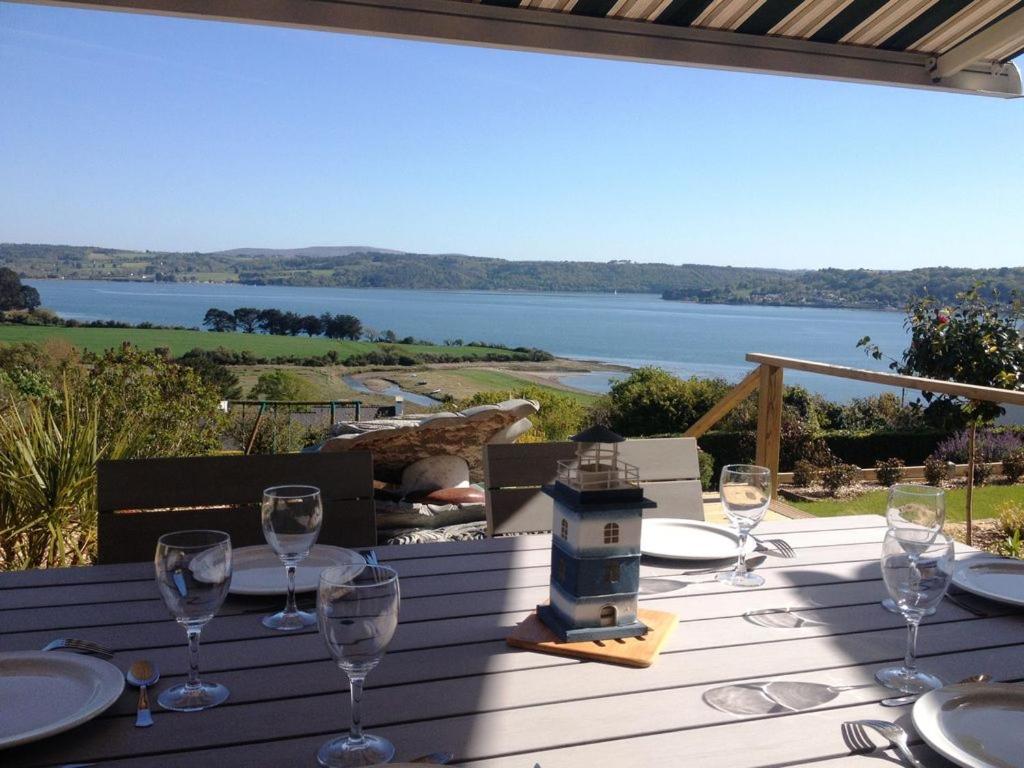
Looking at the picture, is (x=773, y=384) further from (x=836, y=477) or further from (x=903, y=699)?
(x=903, y=699)

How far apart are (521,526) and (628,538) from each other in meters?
1.11

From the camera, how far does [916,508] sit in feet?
4.75

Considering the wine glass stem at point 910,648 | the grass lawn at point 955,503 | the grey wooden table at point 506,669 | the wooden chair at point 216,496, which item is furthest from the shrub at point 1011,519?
the wine glass stem at point 910,648

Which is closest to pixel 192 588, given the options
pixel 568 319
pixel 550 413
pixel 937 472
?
pixel 550 413

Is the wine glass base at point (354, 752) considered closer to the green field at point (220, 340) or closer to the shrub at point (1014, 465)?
the shrub at point (1014, 465)

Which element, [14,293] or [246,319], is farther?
[246,319]

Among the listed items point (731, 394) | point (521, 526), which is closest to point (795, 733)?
point (521, 526)

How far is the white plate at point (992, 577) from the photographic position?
1.51 metres

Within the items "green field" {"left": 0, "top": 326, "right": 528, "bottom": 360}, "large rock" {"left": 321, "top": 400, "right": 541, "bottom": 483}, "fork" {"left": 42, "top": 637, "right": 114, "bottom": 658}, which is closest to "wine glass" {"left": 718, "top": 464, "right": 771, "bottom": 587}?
"fork" {"left": 42, "top": 637, "right": 114, "bottom": 658}

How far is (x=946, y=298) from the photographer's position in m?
6.96

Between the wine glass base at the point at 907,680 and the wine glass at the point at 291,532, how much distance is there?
859mm

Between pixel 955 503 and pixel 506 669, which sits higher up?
pixel 506 669

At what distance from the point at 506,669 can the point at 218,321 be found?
13078mm

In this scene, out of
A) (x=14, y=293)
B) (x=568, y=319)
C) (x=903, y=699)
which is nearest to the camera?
(x=903, y=699)
